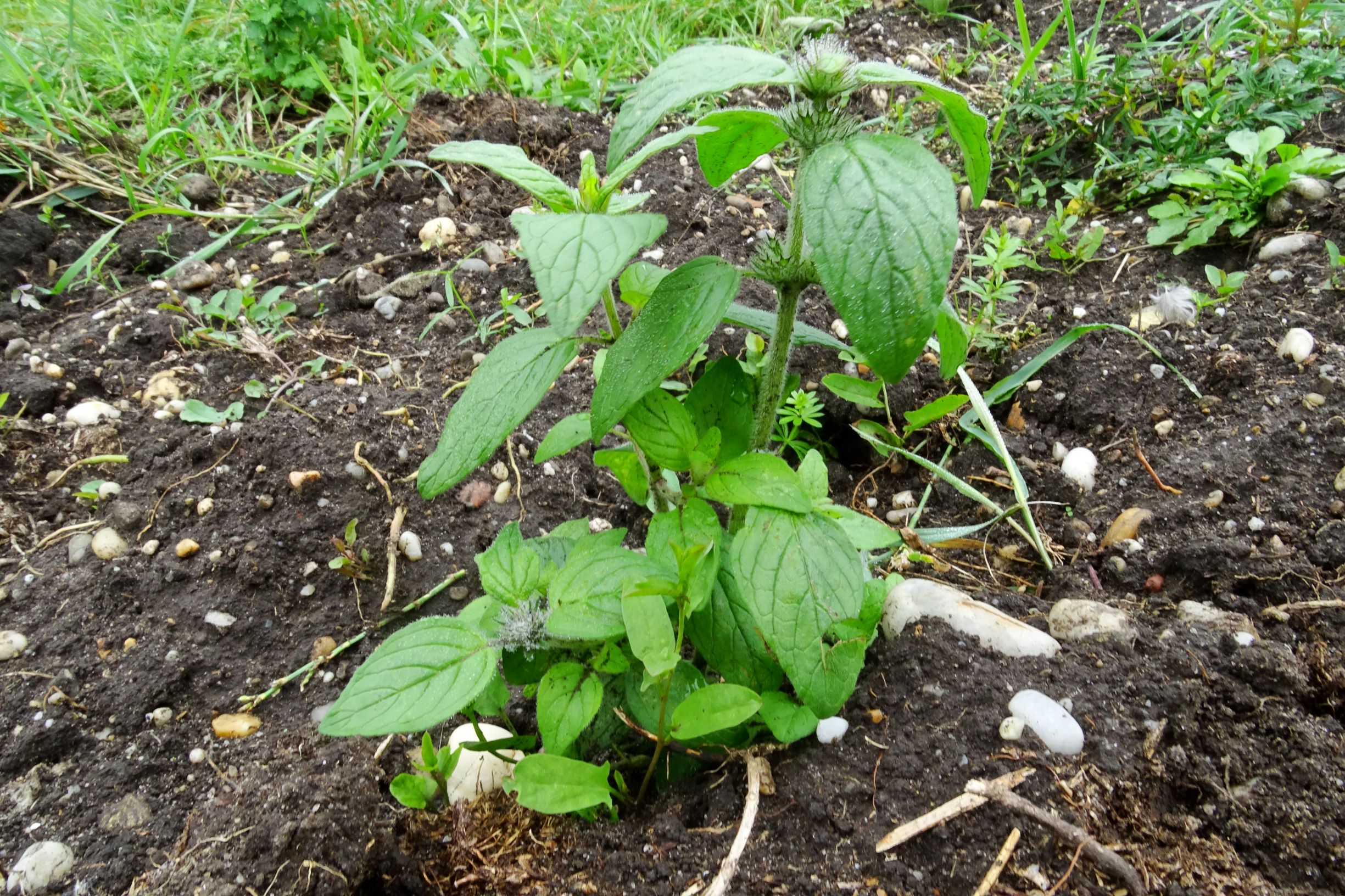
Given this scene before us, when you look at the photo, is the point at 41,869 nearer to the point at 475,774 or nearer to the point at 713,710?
the point at 475,774

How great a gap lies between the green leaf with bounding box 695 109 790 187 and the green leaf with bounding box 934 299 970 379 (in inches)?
15.5

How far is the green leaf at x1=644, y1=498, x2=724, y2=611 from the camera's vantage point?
124cm

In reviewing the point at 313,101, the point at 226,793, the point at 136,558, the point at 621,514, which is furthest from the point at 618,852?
the point at 313,101

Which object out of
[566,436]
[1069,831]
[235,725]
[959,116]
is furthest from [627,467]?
[235,725]

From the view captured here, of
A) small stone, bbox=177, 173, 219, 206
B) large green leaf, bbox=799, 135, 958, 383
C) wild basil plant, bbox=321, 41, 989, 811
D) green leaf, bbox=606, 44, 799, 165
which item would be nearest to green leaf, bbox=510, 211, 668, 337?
wild basil plant, bbox=321, 41, 989, 811

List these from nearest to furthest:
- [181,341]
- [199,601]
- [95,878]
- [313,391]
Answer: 1. [95,878]
2. [199,601]
3. [313,391]
4. [181,341]

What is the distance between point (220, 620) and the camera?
187cm

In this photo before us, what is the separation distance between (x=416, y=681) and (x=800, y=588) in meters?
0.60

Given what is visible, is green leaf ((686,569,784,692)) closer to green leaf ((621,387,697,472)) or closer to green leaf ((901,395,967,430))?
green leaf ((621,387,697,472))

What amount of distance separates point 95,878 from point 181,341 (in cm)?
157

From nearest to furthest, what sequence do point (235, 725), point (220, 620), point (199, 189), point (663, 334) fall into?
point (663, 334), point (235, 725), point (220, 620), point (199, 189)

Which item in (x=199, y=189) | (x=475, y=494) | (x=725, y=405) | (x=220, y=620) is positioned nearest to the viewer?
(x=725, y=405)

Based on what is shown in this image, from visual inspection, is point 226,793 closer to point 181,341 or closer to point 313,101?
point 181,341

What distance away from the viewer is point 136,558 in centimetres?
195
